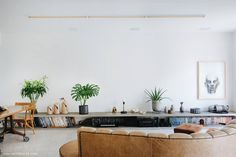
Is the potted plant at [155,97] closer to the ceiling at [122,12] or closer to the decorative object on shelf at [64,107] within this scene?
the ceiling at [122,12]

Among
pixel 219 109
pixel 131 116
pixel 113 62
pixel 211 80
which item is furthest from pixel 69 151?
pixel 211 80

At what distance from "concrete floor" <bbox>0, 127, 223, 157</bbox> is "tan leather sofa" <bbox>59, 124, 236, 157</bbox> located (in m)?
1.71

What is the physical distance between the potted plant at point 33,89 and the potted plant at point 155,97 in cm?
298

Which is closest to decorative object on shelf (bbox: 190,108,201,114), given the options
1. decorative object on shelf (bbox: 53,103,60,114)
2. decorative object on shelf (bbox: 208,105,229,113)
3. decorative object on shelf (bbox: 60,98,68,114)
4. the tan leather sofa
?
decorative object on shelf (bbox: 208,105,229,113)

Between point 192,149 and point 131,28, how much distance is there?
12.1ft

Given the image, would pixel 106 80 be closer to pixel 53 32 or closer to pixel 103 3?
pixel 53 32

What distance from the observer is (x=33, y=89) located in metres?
5.19

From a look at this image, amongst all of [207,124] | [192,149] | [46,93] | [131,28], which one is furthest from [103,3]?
[207,124]

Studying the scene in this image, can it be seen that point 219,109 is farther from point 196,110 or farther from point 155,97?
point 155,97

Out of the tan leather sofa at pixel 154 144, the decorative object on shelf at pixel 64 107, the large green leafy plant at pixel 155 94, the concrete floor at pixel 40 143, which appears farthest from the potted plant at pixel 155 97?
the tan leather sofa at pixel 154 144

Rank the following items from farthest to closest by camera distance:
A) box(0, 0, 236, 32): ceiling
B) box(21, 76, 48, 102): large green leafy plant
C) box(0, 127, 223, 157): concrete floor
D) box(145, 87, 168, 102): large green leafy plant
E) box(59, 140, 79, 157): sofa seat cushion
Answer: box(145, 87, 168, 102): large green leafy plant < box(21, 76, 48, 102): large green leafy plant < box(0, 127, 223, 157): concrete floor < box(0, 0, 236, 32): ceiling < box(59, 140, 79, 157): sofa seat cushion

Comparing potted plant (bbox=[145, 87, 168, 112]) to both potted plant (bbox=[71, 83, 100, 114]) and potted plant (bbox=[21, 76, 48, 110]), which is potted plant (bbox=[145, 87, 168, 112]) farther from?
potted plant (bbox=[21, 76, 48, 110])

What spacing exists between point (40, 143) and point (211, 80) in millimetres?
4857

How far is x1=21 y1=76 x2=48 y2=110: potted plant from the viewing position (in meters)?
5.18
